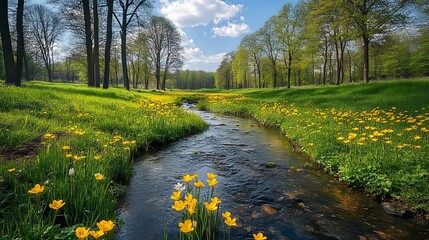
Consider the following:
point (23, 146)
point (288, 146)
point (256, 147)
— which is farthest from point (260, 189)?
point (23, 146)

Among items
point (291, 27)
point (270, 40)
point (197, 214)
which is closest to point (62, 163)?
point (197, 214)

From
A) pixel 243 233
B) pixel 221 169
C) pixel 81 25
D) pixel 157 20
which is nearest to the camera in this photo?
pixel 243 233

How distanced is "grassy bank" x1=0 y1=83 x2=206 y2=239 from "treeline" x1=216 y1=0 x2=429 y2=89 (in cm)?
1939

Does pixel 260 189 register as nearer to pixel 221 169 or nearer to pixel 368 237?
pixel 221 169

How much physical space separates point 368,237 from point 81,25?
98.9ft

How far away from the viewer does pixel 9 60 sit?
13.1m

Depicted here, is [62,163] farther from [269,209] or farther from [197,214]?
[269,209]

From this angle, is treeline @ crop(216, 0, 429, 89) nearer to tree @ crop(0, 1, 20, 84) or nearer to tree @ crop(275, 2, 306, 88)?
tree @ crop(275, 2, 306, 88)

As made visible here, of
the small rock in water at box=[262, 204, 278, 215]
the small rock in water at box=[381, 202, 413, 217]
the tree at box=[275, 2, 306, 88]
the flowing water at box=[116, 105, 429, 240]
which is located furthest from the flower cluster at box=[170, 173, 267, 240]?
the tree at box=[275, 2, 306, 88]

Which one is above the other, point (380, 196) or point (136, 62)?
point (136, 62)

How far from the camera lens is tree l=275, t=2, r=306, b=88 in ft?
113

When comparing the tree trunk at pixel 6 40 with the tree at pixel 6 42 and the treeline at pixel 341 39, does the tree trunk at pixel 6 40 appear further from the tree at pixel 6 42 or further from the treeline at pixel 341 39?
the treeline at pixel 341 39

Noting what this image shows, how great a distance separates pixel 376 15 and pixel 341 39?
10420mm

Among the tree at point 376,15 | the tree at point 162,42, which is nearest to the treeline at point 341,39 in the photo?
the tree at point 376,15
